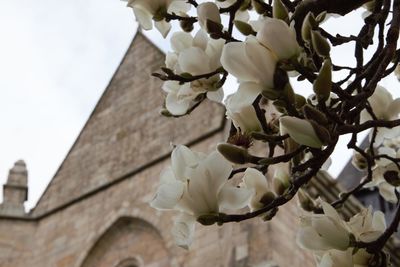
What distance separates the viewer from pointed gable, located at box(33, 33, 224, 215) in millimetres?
10016

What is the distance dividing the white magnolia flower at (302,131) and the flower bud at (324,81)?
0.23 feet

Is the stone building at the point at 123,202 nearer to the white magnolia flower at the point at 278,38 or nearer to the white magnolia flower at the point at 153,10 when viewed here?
the white magnolia flower at the point at 153,10

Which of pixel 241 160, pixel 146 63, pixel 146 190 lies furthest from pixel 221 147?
pixel 146 63

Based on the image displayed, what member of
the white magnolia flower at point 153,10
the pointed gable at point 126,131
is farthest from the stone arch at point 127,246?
the white magnolia flower at point 153,10

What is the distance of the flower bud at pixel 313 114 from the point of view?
4.75 feet

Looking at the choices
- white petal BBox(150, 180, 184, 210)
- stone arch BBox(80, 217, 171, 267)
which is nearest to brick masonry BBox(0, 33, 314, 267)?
stone arch BBox(80, 217, 171, 267)

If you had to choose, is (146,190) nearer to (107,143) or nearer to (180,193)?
(107,143)

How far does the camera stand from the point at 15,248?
34.3 ft

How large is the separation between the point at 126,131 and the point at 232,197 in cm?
959

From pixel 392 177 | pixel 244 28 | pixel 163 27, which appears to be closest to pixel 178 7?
pixel 163 27

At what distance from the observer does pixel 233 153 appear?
1.56 metres

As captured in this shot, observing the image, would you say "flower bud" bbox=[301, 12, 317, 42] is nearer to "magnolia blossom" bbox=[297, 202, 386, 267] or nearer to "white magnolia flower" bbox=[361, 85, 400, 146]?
"magnolia blossom" bbox=[297, 202, 386, 267]

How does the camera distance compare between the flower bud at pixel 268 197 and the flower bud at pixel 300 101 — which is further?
the flower bud at pixel 268 197

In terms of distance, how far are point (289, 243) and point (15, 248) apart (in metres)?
4.25
